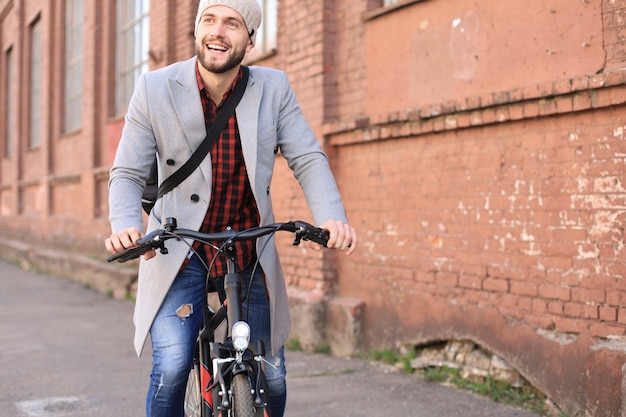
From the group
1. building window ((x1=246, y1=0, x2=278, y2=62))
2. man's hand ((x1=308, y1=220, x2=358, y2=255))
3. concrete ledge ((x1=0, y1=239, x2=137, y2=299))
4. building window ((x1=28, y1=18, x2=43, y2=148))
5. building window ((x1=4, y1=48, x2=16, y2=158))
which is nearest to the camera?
man's hand ((x1=308, y1=220, x2=358, y2=255))

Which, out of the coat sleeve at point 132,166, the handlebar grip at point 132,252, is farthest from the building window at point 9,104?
the handlebar grip at point 132,252

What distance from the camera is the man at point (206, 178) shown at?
2783 mm

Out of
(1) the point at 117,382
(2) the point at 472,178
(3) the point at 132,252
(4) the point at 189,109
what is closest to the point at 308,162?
(4) the point at 189,109

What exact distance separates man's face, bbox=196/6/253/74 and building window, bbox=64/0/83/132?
489 inches

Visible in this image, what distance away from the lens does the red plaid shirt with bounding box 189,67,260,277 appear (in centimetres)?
291

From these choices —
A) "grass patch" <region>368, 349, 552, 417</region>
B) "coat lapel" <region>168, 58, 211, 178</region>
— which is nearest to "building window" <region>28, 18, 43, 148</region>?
"grass patch" <region>368, 349, 552, 417</region>

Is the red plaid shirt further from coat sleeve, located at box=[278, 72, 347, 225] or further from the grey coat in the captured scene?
coat sleeve, located at box=[278, 72, 347, 225]

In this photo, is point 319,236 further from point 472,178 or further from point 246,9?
point 472,178

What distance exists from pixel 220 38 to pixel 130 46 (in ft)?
33.1

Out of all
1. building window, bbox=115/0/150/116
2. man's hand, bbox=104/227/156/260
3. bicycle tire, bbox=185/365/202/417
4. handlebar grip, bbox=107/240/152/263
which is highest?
building window, bbox=115/0/150/116

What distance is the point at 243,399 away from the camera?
7.70 ft

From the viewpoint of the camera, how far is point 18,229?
1814 cm

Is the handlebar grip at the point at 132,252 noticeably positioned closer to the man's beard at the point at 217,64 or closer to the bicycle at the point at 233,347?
the bicycle at the point at 233,347

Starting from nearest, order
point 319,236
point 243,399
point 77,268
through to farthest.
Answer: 1. point 243,399
2. point 319,236
3. point 77,268
